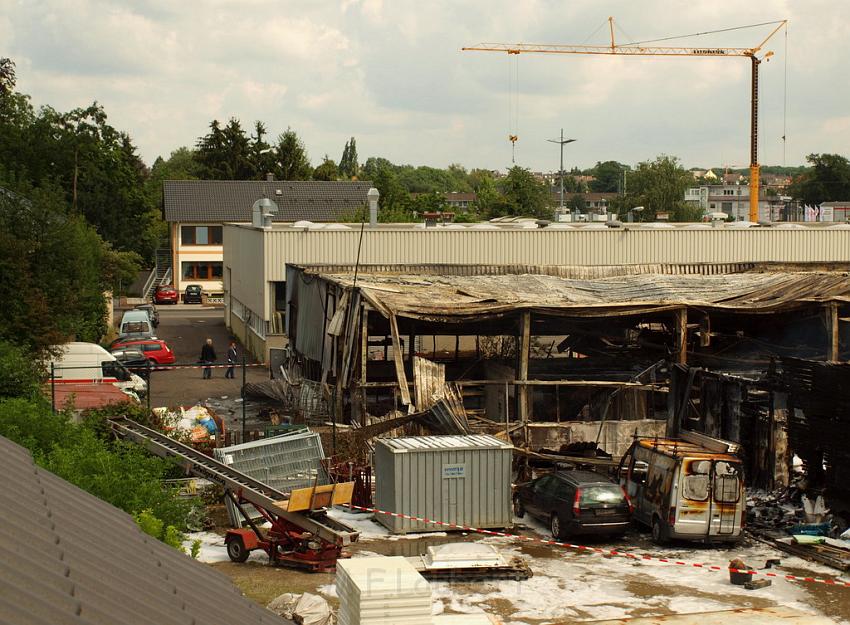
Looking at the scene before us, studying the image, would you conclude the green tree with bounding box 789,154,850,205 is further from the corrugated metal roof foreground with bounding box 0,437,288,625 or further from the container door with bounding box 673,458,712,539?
the corrugated metal roof foreground with bounding box 0,437,288,625

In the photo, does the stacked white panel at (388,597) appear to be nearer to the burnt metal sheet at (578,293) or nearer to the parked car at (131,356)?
the burnt metal sheet at (578,293)

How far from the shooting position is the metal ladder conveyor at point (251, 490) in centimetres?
1658

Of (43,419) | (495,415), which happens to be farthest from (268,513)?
(495,415)

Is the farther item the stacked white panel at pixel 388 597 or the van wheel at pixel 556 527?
the van wheel at pixel 556 527

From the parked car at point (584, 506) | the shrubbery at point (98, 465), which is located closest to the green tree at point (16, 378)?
the shrubbery at point (98, 465)

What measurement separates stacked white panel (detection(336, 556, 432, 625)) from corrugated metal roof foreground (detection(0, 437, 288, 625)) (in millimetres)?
2806

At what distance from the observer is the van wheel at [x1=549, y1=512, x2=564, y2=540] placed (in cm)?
1872

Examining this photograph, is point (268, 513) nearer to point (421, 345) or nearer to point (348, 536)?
point (348, 536)

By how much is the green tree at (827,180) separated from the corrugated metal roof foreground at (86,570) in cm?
14442

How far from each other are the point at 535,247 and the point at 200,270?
39842 mm

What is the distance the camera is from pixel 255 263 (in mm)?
43062

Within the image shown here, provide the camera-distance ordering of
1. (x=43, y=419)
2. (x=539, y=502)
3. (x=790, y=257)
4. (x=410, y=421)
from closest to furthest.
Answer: (x=43, y=419)
(x=539, y=502)
(x=410, y=421)
(x=790, y=257)

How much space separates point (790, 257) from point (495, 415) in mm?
21259

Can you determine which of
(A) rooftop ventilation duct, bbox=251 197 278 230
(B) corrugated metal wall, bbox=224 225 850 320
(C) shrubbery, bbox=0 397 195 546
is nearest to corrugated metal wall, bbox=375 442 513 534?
(C) shrubbery, bbox=0 397 195 546
